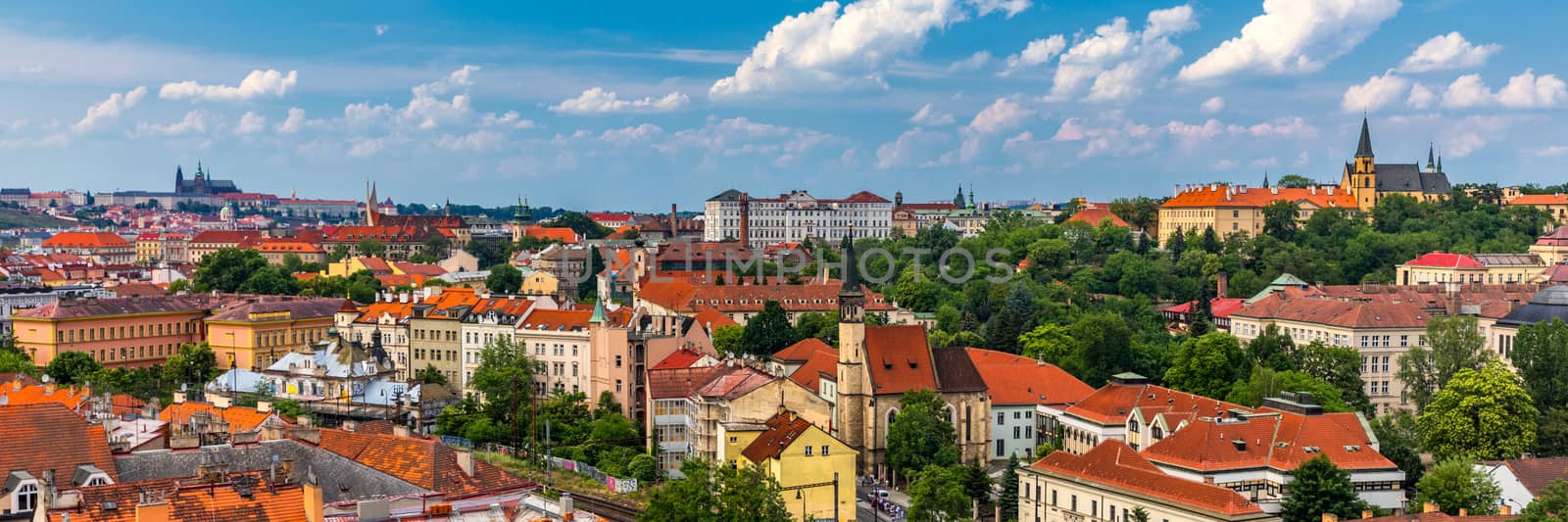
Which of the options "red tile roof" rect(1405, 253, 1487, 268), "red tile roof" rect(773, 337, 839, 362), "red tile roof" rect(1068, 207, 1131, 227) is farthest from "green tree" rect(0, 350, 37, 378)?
"red tile roof" rect(1068, 207, 1131, 227)

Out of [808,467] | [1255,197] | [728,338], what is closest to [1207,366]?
[728,338]

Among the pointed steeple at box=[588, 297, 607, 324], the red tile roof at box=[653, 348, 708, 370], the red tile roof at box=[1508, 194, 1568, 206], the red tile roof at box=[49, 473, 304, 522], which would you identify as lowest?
the red tile roof at box=[653, 348, 708, 370]

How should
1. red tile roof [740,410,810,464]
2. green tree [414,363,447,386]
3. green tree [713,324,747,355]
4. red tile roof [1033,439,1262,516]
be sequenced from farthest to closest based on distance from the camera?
green tree [713,324,747,355] < green tree [414,363,447,386] < red tile roof [740,410,810,464] < red tile roof [1033,439,1262,516]

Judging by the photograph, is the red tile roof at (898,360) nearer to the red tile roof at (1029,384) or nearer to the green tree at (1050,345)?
the red tile roof at (1029,384)

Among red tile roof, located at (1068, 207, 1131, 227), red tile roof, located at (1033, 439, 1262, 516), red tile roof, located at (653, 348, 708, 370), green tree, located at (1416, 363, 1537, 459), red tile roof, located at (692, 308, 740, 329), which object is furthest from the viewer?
red tile roof, located at (1068, 207, 1131, 227)

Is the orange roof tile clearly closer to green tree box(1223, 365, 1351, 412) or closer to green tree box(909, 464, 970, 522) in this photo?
green tree box(909, 464, 970, 522)

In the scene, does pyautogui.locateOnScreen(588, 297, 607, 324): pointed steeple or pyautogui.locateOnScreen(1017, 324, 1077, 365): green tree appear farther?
pyautogui.locateOnScreen(1017, 324, 1077, 365): green tree

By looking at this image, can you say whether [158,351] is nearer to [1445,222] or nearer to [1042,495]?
[1042,495]

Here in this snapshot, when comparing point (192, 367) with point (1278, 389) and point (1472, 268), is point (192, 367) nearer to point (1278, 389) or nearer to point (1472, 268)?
point (1278, 389)
